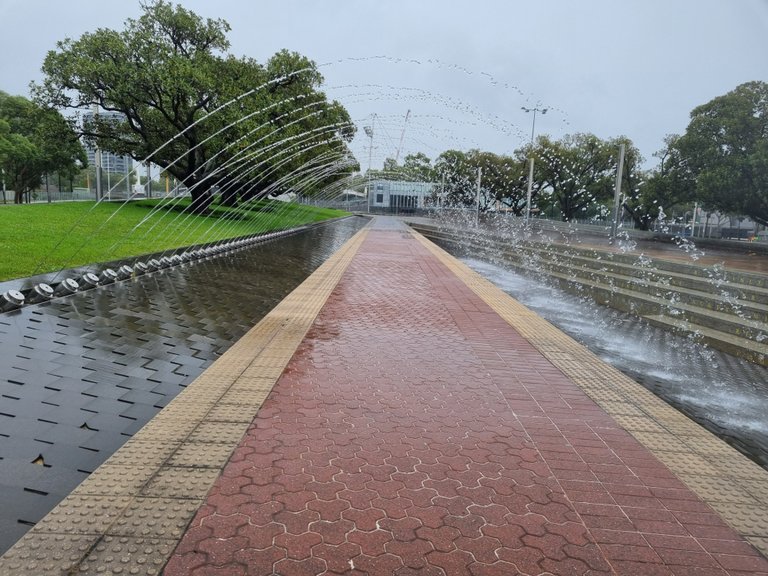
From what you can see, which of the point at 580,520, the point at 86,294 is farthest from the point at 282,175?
the point at 580,520

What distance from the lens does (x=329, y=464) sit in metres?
3.29

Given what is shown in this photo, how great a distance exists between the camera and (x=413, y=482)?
3131 millimetres

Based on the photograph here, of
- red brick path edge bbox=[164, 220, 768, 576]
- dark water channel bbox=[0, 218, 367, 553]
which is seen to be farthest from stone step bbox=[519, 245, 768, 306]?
dark water channel bbox=[0, 218, 367, 553]

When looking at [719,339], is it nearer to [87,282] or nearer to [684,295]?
[684,295]

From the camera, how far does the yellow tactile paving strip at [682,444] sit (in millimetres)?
3051

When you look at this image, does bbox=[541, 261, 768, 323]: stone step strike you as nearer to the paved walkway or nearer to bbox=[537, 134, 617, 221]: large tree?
the paved walkway

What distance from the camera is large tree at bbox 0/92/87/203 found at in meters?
25.7

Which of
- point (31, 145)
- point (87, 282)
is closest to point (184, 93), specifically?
point (87, 282)

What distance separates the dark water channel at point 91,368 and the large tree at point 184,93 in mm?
14543

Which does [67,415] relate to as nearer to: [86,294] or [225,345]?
[225,345]

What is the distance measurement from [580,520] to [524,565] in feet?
1.82

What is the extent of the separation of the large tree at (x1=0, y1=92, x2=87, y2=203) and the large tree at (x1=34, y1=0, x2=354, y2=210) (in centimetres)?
95

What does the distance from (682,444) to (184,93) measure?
23.9 metres

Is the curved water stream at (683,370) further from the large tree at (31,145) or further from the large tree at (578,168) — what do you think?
the large tree at (578,168)
